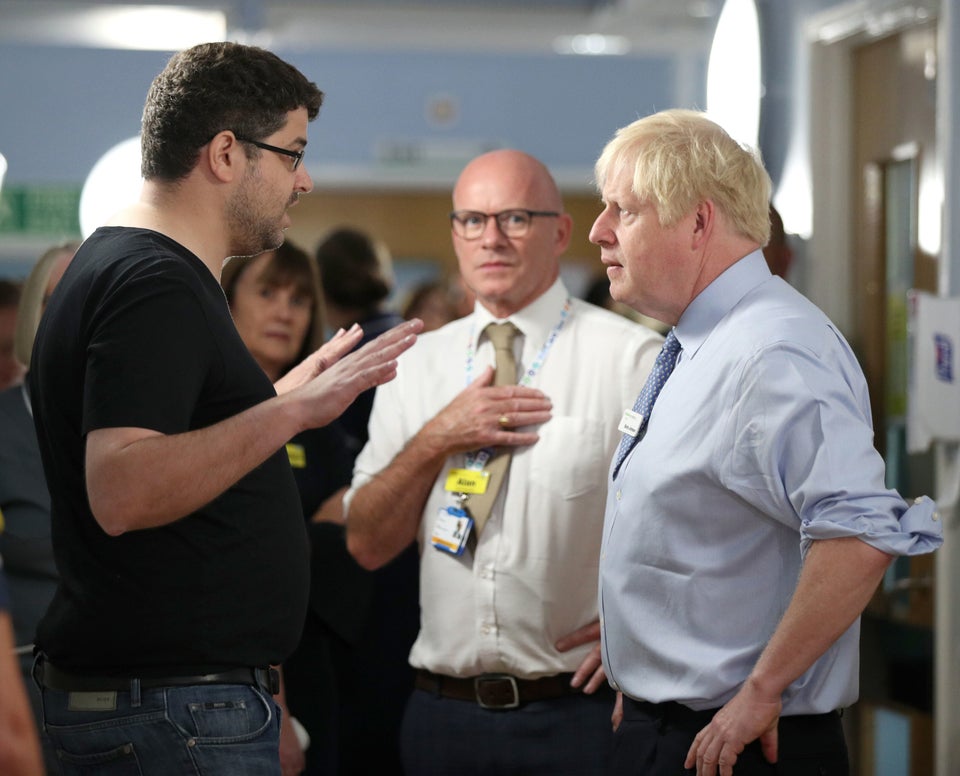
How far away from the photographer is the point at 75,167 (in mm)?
8281

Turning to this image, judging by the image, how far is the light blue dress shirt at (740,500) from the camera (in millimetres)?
1572

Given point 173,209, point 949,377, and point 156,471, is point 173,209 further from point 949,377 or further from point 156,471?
point 949,377

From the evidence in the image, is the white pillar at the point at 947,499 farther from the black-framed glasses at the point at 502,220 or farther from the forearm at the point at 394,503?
the forearm at the point at 394,503

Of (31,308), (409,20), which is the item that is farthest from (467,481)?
(409,20)

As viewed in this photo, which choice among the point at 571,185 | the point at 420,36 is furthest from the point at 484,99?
the point at 420,36

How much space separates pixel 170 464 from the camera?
150 centimetres

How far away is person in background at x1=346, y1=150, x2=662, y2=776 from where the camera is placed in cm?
225

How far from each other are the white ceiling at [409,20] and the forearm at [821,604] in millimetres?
4542

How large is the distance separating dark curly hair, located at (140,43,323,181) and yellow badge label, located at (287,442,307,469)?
49.7 inches

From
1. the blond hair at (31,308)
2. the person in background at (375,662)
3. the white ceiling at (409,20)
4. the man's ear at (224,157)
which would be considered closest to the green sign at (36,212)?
the white ceiling at (409,20)

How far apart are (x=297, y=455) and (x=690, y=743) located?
1.46m

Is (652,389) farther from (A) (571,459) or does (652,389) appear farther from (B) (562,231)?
(B) (562,231)

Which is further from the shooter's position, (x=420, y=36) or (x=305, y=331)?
(x=420, y=36)

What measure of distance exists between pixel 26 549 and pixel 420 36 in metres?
4.52
